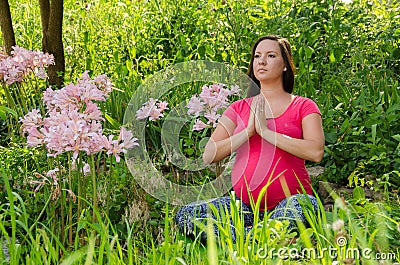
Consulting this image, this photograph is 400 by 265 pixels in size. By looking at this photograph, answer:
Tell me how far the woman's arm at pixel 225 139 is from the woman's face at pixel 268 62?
0.21 metres

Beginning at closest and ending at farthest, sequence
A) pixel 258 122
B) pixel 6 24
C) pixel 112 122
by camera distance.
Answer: pixel 258 122
pixel 112 122
pixel 6 24

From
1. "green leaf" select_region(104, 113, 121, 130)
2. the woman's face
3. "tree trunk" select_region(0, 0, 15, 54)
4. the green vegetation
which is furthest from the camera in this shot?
"tree trunk" select_region(0, 0, 15, 54)

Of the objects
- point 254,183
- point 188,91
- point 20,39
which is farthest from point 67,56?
point 254,183

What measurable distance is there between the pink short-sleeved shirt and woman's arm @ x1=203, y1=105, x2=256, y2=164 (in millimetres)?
64

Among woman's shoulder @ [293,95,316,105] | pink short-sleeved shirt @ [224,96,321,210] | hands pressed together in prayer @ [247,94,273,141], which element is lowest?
pink short-sleeved shirt @ [224,96,321,210]

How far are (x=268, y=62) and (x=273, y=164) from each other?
471 millimetres

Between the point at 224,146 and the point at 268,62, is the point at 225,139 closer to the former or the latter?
the point at 224,146

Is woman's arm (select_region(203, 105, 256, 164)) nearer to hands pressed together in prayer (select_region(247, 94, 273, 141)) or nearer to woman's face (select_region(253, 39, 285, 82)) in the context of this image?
hands pressed together in prayer (select_region(247, 94, 273, 141))

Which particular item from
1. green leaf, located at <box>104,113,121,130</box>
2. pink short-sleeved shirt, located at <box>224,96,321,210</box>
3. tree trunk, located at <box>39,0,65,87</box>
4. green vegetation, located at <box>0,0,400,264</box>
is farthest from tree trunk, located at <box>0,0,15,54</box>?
pink short-sleeved shirt, located at <box>224,96,321,210</box>

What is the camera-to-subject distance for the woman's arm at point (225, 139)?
10.2 ft

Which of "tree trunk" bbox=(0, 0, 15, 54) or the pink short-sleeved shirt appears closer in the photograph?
the pink short-sleeved shirt

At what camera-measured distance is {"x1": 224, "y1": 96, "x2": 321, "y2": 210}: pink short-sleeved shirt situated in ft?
10.3

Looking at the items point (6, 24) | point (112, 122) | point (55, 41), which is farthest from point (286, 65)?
point (6, 24)

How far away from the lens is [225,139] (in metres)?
3.23
